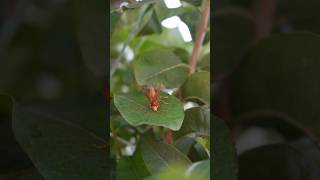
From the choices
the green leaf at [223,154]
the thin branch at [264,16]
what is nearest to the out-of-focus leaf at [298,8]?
the thin branch at [264,16]

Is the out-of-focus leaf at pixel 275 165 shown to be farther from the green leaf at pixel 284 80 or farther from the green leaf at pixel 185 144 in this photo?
the green leaf at pixel 185 144

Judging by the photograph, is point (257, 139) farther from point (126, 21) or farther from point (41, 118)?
point (126, 21)

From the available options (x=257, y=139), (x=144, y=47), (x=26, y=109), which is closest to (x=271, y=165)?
(x=257, y=139)

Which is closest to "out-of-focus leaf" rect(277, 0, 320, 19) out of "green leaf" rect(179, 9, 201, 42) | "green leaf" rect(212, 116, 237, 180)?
"green leaf" rect(212, 116, 237, 180)

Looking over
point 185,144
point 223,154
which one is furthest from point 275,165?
point 185,144

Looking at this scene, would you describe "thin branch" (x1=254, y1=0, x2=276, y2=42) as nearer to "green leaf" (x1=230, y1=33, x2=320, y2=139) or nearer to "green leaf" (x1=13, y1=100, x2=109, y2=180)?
"green leaf" (x1=230, y1=33, x2=320, y2=139)

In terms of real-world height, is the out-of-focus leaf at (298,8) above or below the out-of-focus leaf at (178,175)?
above
